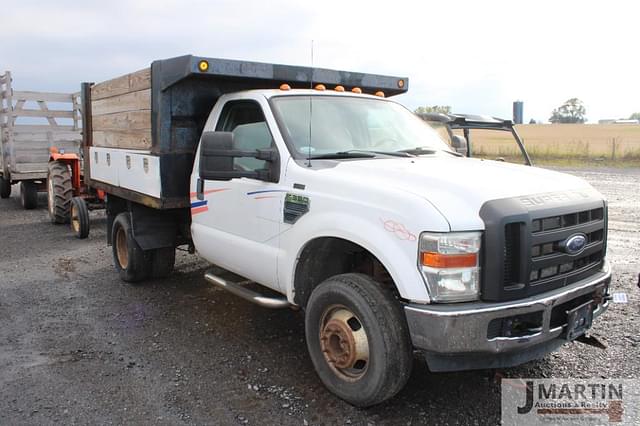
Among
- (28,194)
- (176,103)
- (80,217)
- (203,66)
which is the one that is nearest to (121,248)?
(176,103)

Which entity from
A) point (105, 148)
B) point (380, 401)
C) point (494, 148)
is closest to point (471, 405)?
point (380, 401)

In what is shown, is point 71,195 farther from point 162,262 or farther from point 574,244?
point 574,244

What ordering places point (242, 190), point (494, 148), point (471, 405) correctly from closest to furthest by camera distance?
point (471, 405) → point (242, 190) → point (494, 148)

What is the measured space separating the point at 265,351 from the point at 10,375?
192 cm

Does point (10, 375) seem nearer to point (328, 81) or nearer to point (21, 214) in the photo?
point (328, 81)

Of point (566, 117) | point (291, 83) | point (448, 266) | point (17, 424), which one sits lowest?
point (17, 424)

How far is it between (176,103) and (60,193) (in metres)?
6.20

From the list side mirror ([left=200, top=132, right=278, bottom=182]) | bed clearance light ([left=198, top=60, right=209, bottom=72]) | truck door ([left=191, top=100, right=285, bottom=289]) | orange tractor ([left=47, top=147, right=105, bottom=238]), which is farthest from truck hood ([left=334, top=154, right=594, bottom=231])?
orange tractor ([left=47, top=147, right=105, bottom=238])

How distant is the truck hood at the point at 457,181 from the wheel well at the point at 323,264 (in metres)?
0.58

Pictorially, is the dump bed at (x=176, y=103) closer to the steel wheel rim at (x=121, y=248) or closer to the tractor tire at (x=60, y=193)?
the steel wheel rim at (x=121, y=248)

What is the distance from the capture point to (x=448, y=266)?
10.3ft

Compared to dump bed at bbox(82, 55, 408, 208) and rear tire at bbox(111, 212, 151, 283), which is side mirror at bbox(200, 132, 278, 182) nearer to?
dump bed at bbox(82, 55, 408, 208)

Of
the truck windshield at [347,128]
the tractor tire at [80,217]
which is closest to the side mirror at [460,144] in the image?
the truck windshield at [347,128]

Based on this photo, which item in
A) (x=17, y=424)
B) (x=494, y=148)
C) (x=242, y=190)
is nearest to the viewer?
(x=17, y=424)
